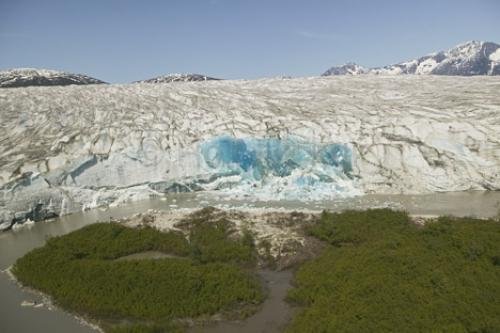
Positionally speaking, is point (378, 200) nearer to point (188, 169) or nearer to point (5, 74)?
point (188, 169)

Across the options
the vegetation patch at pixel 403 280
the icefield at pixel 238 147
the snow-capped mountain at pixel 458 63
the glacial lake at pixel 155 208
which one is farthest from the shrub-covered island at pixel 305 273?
the snow-capped mountain at pixel 458 63

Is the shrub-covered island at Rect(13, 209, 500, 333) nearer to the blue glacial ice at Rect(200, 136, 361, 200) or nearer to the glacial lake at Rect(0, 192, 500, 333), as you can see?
the glacial lake at Rect(0, 192, 500, 333)

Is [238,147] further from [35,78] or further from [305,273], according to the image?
[35,78]

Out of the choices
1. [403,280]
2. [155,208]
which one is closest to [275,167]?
[155,208]

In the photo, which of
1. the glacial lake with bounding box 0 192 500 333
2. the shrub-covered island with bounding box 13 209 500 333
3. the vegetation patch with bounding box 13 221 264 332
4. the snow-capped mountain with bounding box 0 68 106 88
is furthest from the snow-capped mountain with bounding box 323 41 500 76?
the vegetation patch with bounding box 13 221 264 332

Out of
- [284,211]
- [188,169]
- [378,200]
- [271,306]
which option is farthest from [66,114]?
[271,306]

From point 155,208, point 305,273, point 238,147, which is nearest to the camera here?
point 305,273
